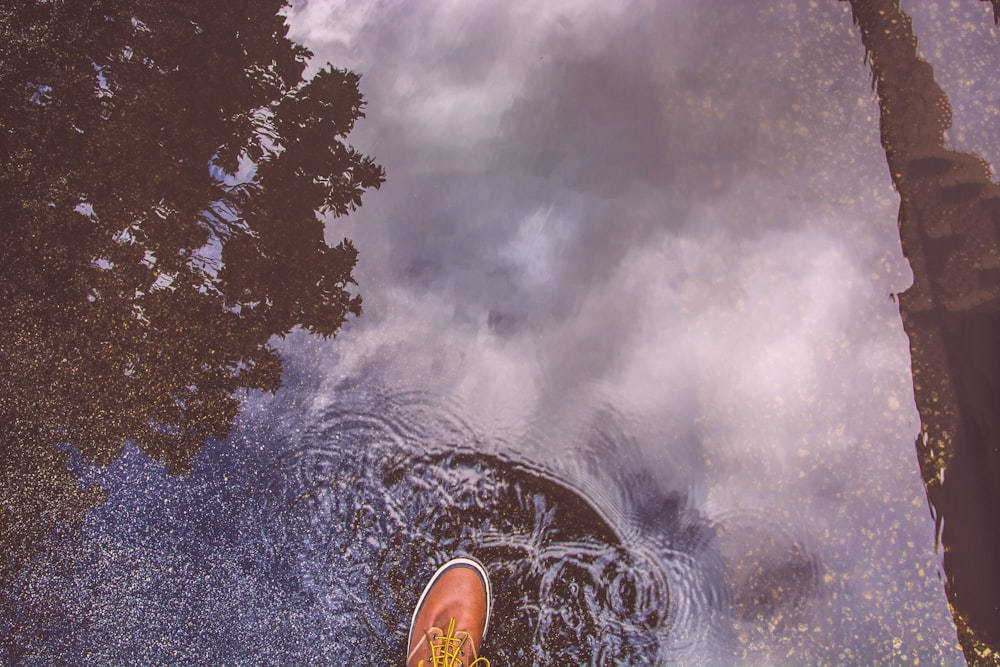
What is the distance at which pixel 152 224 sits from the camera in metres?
1.84

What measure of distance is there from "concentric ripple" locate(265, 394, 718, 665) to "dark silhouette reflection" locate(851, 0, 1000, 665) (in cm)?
96

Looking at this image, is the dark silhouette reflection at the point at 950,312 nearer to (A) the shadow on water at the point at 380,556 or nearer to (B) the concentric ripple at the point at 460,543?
(A) the shadow on water at the point at 380,556

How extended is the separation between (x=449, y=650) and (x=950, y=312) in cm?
226

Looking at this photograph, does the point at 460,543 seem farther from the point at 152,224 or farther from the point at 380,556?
the point at 152,224

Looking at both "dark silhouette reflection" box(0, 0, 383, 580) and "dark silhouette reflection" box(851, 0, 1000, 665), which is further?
"dark silhouette reflection" box(0, 0, 383, 580)

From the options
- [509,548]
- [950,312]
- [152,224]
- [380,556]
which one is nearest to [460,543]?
[509,548]

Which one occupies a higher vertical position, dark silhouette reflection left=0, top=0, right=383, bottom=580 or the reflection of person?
dark silhouette reflection left=0, top=0, right=383, bottom=580

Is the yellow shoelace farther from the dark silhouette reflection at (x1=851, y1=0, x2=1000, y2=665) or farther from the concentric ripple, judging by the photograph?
the dark silhouette reflection at (x1=851, y1=0, x2=1000, y2=665)

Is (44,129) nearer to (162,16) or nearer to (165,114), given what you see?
(165,114)

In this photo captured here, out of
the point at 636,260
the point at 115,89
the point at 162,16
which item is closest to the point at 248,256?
the point at 115,89

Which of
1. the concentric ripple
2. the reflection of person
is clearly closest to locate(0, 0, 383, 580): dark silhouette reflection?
the concentric ripple

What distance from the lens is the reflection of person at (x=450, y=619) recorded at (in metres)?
1.62

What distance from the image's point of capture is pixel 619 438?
1712 mm

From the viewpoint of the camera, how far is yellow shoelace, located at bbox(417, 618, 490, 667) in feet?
5.32
